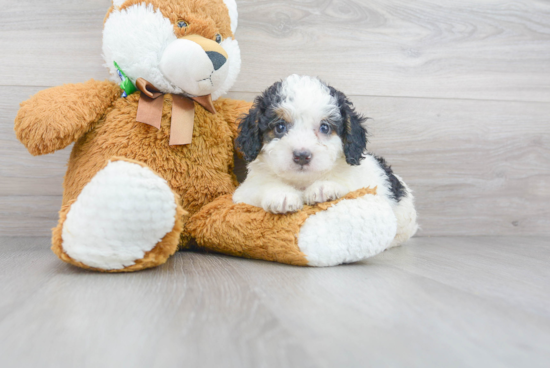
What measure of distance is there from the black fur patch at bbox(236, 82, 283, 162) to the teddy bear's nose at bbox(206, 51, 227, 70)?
163 millimetres

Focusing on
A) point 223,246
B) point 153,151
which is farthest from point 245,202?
point 153,151

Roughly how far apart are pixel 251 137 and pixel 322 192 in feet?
0.92

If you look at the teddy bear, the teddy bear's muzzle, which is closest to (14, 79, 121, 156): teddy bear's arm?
the teddy bear

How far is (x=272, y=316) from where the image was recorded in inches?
30.4

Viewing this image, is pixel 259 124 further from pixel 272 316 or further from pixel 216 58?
pixel 272 316

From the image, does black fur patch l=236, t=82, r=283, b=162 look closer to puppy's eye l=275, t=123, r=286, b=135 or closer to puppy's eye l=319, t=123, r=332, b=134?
puppy's eye l=275, t=123, r=286, b=135

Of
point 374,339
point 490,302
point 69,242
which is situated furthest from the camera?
point 69,242

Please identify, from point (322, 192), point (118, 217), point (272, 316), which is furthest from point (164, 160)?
point (272, 316)

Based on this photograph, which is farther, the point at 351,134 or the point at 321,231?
the point at 351,134

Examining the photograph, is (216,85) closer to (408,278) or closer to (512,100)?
(408,278)

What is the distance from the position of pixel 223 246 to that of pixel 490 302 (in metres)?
0.75

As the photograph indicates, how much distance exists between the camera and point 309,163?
1177 millimetres

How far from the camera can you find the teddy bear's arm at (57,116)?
3.85 feet

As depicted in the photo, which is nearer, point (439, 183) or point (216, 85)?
point (216, 85)
